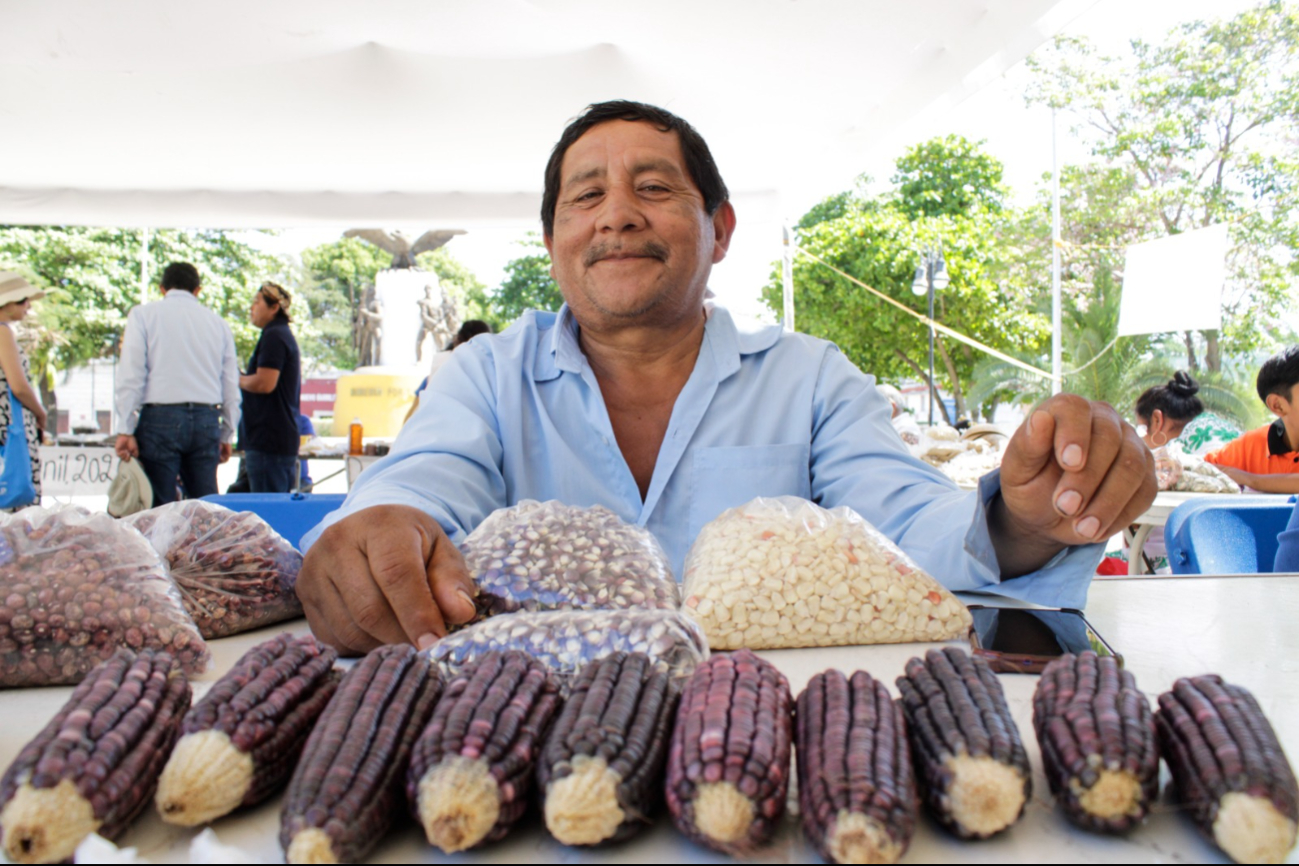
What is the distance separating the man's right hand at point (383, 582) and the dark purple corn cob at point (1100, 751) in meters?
0.67

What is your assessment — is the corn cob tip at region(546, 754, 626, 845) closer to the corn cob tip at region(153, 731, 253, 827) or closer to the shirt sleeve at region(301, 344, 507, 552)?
the corn cob tip at region(153, 731, 253, 827)

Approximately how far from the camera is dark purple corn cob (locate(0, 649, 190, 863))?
1.74 feet

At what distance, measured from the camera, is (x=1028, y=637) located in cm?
106

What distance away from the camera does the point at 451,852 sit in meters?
0.56

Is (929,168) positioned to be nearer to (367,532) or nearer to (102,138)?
(102,138)

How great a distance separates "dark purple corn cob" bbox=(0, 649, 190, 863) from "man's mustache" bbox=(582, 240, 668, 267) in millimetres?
1212

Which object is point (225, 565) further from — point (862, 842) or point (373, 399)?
point (373, 399)

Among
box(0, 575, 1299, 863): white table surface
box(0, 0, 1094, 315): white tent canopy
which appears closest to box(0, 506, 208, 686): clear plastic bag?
box(0, 575, 1299, 863): white table surface

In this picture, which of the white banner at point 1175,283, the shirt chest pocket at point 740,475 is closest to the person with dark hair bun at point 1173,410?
the white banner at point 1175,283

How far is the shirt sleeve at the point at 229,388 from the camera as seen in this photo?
530 centimetres

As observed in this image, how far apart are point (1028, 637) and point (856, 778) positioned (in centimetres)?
62

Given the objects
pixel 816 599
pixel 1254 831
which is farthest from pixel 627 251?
pixel 1254 831

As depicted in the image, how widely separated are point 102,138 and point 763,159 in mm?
3351

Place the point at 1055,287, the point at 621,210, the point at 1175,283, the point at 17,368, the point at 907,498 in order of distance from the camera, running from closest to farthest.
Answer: the point at 907,498, the point at 621,210, the point at 17,368, the point at 1175,283, the point at 1055,287
